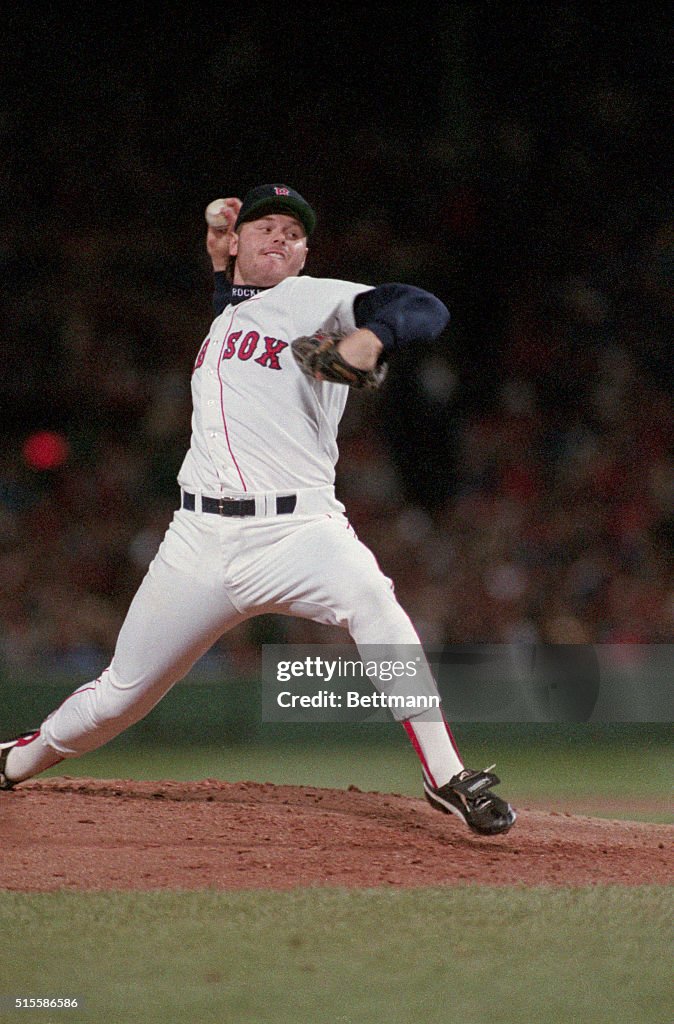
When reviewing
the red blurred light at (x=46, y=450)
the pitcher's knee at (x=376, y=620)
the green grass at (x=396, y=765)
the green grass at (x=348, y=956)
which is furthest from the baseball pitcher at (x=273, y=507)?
the red blurred light at (x=46, y=450)

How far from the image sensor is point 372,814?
3.75 metres

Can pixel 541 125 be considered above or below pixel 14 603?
above

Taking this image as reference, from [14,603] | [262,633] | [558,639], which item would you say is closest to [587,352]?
[558,639]

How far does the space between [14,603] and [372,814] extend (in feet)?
12.1

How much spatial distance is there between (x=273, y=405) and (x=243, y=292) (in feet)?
1.39

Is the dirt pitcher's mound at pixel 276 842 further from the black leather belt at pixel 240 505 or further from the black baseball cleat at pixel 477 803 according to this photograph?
the black leather belt at pixel 240 505

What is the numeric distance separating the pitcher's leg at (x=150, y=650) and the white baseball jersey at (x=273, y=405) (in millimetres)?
280

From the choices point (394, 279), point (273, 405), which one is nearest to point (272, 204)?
point (273, 405)

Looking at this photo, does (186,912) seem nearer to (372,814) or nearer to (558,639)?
(372,814)

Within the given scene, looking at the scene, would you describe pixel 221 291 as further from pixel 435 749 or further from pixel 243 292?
pixel 435 749

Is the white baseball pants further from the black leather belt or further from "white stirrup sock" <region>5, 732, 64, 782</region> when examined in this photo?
"white stirrup sock" <region>5, 732, 64, 782</region>

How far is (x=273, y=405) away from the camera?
3.33 meters

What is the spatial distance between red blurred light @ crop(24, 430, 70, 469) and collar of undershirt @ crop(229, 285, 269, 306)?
14.9 feet

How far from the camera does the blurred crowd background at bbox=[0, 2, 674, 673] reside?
23.8ft
